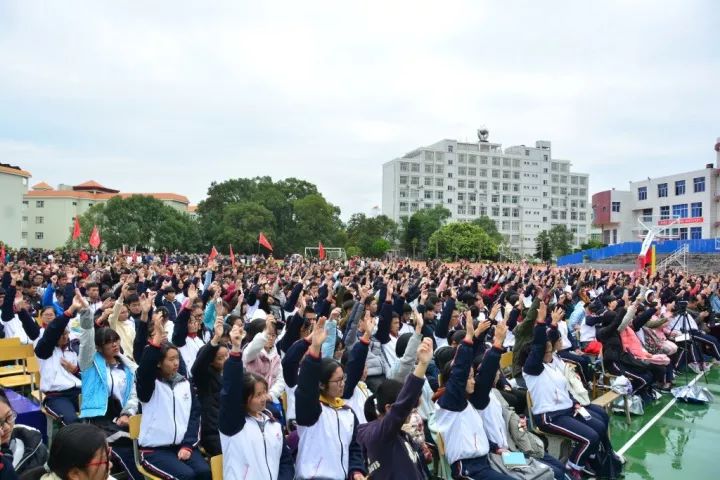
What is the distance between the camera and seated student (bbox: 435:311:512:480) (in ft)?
11.2

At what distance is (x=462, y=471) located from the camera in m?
3.50

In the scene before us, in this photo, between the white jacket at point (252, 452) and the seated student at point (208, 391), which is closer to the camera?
the white jacket at point (252, 452)

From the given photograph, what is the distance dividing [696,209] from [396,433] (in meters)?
47.7

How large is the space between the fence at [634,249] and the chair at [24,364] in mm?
33704

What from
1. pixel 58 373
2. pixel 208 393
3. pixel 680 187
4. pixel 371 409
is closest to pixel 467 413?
pixel 371 409

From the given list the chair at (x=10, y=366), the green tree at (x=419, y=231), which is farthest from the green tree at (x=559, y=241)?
the chair at (x=10, y=366)

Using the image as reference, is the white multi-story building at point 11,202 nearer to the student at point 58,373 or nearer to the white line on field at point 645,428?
the student at point 58,373

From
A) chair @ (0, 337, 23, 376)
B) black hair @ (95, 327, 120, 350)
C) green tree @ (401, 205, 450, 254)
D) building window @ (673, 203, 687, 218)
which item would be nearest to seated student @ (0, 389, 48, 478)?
black hair @ (95, 327, 120, 350)

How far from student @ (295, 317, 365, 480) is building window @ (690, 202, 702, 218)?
46.8 m

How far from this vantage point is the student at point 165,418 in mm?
3289

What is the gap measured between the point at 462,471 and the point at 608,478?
6.28 ft

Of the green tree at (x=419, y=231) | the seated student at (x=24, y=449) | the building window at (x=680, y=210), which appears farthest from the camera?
the green tree at (x=419, y=231)

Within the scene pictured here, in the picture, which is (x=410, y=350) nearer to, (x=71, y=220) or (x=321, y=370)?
(x=321, y=370)

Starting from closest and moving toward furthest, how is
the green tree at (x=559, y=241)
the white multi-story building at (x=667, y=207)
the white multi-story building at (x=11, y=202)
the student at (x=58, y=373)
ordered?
the student at (x=58, y=373) → the white multi-story building at (x=667, y=207) → the white multi-story building at (x=11, y=202) → the green tree at (x=559, y=241)
